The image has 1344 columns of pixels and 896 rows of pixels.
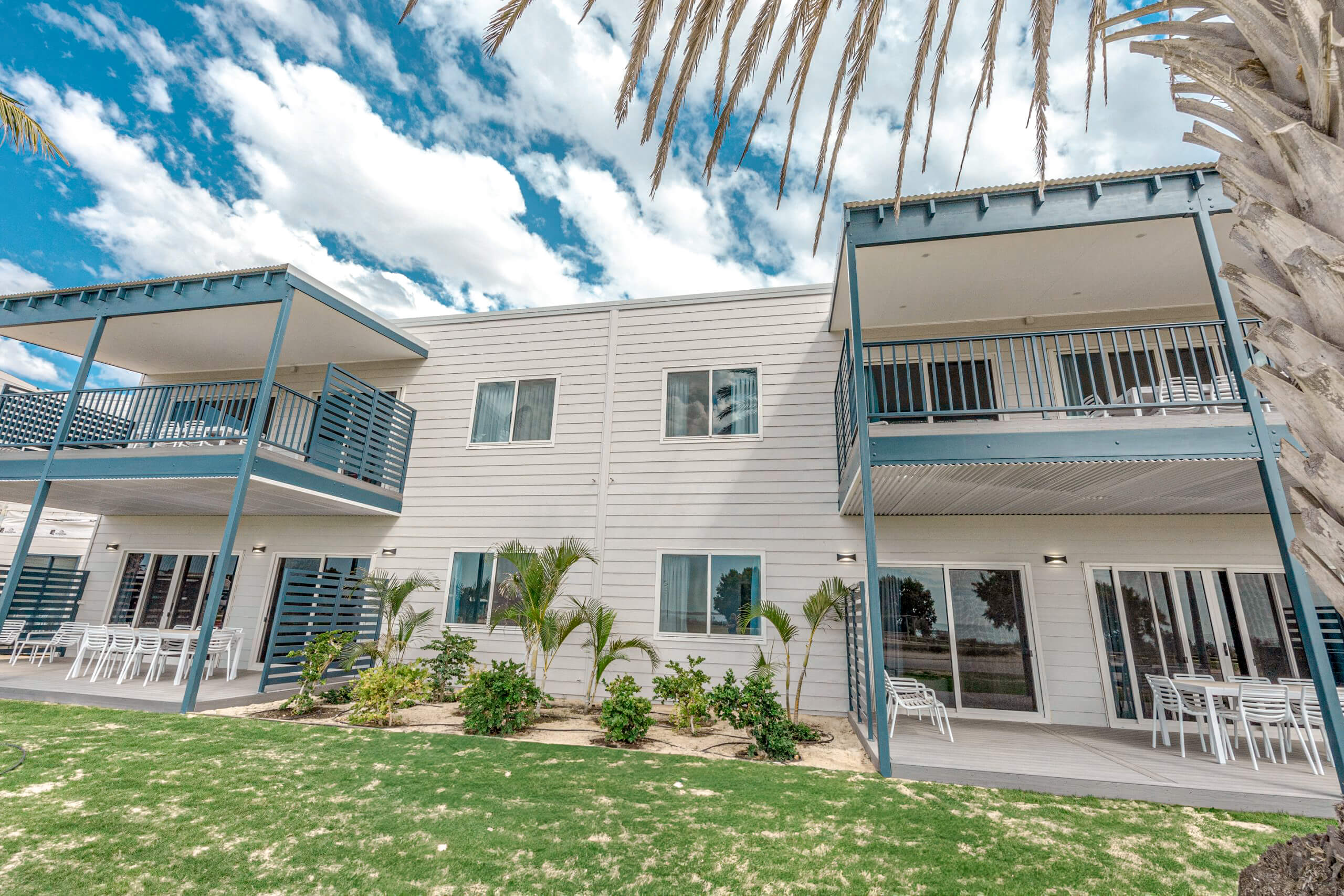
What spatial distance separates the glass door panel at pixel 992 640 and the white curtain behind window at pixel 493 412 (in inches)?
280

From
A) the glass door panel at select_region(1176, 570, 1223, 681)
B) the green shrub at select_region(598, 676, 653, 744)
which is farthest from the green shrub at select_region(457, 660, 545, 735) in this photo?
the glass door panel at select_region(1176, 570, 1223, 681)

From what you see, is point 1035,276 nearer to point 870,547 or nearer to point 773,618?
point 870,547

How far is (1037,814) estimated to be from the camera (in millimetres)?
4035

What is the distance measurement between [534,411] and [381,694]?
15.4 feet

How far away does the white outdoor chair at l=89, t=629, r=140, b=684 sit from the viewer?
761cm

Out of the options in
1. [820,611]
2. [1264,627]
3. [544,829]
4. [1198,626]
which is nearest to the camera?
[544,829]

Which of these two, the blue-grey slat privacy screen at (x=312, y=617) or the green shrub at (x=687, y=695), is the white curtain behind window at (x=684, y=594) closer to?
the green shrub at (x=687, y=695)

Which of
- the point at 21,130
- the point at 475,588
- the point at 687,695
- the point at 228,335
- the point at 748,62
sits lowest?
the point at 687,695

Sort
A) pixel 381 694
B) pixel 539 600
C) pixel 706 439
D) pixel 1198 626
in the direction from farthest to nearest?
pixel 706 439 < pixel 539 600 < pixel 1198 626 < pixel 381 694

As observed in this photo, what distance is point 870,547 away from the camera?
5199 mm

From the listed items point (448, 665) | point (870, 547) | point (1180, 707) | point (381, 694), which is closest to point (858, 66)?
point (870, 547)

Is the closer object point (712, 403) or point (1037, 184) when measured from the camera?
point (1037, 184)

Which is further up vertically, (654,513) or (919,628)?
(654,513)

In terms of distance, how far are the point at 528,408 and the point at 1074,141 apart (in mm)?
7870
